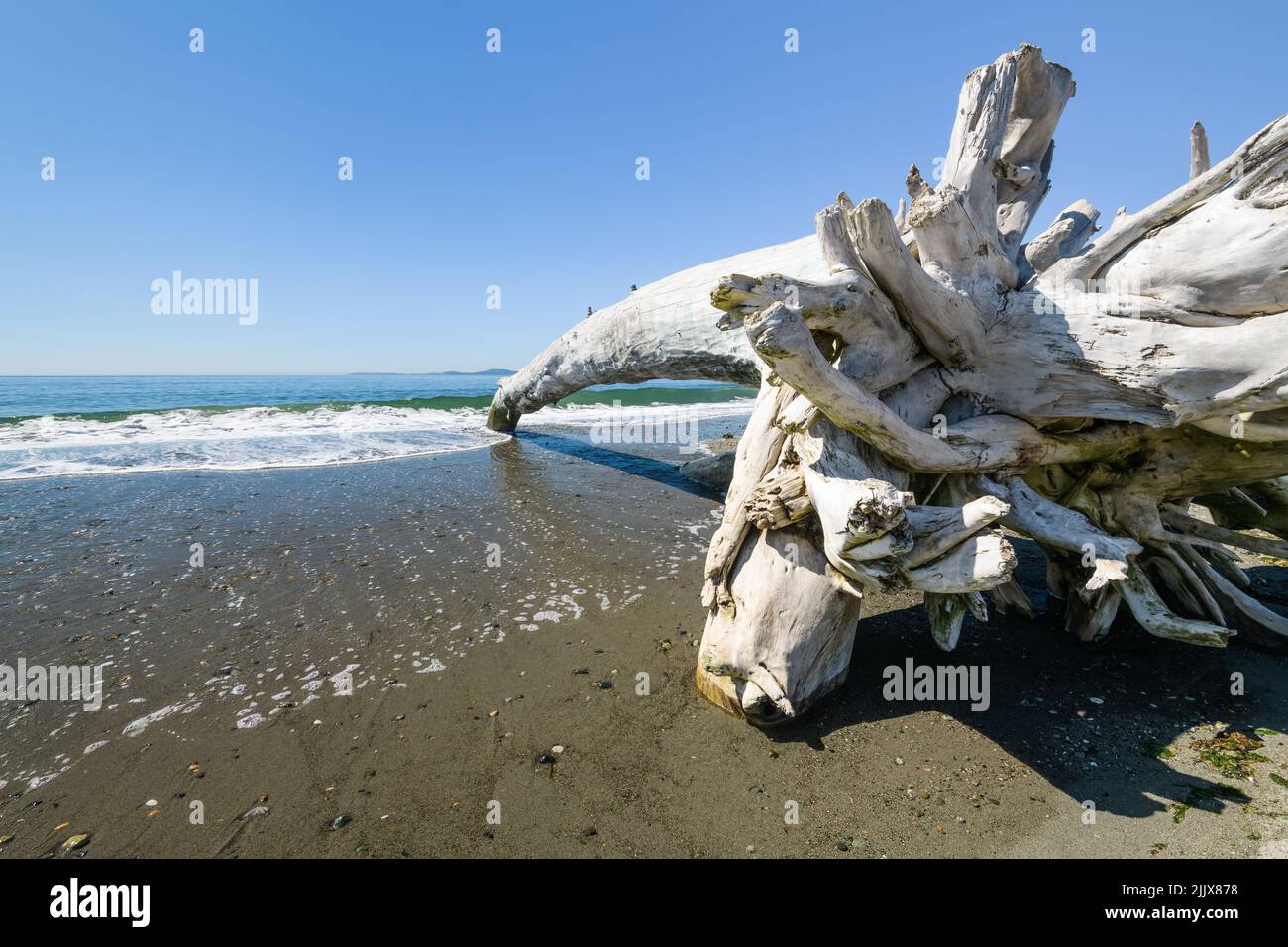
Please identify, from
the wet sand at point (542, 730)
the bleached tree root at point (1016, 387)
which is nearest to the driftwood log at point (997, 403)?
the bleached tree root at point (1016, 387)

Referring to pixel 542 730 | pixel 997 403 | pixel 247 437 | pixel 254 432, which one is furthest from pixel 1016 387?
pixel 254 432

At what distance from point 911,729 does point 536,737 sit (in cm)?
243

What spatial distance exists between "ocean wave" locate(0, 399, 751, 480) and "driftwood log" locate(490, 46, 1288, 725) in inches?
442

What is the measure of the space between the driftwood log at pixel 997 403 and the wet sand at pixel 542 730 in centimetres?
53

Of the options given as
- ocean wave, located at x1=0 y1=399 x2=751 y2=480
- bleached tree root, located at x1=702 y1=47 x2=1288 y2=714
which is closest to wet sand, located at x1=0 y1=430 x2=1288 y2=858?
bleached tree root, located at x1=702 y1=47 x2=1288 y2=714

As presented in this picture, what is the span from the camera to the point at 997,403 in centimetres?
389

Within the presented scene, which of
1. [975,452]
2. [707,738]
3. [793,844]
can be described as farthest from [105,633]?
[975,452]

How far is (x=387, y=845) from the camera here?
2.57 m

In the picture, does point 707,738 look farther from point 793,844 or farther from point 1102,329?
point 1102,329

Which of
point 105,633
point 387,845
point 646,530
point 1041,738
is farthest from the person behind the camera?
point 646,530

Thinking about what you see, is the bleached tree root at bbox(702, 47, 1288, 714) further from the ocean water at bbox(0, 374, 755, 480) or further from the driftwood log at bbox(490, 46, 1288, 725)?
the ocean water at bbox(0, 374, 755, 480)

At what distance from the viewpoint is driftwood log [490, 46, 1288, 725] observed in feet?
10.2

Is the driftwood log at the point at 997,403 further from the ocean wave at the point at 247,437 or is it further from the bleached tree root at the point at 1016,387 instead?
the ocean wave at the point at 247,437

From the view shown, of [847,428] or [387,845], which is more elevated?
[847,428]
